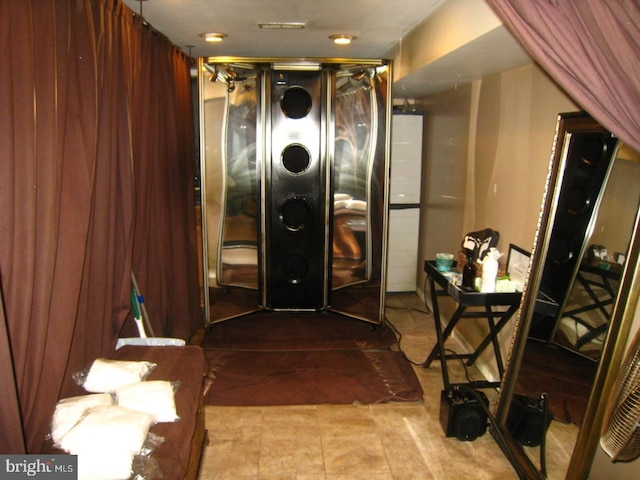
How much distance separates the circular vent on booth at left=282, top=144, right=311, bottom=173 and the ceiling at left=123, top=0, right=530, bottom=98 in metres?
0.81

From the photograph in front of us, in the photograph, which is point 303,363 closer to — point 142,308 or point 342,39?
point 142,308

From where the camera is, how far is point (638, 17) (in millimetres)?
1201

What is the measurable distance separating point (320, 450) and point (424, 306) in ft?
7.31

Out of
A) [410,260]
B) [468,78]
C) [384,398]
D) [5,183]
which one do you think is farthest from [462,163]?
[5,183]

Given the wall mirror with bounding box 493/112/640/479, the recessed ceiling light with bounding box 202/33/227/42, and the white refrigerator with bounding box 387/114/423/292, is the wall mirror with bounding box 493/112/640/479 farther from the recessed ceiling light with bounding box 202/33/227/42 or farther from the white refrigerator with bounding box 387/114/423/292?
the recessed ceiling light with bounding box 202/33/227/42

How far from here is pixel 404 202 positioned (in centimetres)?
434

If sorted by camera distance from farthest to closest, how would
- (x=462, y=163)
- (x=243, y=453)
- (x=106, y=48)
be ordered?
(x=462, y=163), (x=243, y=453), (x=106, y=48)

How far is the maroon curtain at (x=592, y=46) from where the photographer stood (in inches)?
47.8

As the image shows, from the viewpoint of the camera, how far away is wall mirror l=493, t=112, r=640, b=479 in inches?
62.3

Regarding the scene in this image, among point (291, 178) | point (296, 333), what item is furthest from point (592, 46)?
point (296, 333)

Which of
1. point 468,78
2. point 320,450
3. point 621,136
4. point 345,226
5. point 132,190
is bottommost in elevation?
point 320,450

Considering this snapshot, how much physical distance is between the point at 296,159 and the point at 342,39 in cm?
93

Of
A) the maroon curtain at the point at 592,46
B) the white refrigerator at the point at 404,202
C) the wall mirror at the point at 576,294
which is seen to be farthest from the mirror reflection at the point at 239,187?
the maroon curtain at the point at 592,46

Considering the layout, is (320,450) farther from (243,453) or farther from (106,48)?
(106,48)
